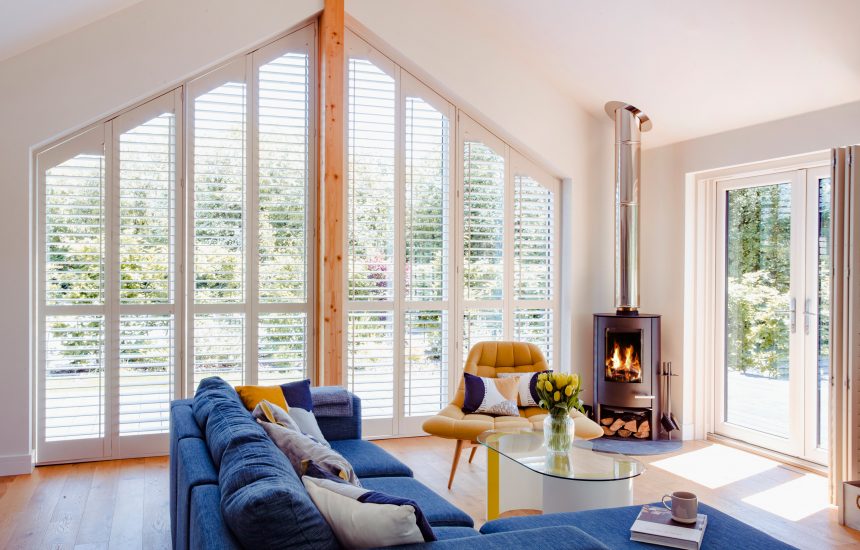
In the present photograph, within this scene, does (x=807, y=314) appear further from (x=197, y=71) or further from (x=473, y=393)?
(x=197, y=71)

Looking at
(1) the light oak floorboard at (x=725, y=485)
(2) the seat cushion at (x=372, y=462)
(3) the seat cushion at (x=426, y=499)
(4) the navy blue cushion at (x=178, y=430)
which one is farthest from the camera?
(1) the light oak floorboard at (x=725, y=485)

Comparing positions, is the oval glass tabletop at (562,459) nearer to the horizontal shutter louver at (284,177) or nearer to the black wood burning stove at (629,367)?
the black wood burning stove at (629,367)

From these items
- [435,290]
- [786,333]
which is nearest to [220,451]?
[435,290]

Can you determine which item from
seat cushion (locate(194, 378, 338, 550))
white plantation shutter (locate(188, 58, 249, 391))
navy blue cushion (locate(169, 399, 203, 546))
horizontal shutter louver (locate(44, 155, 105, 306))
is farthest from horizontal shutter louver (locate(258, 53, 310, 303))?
seat cushion (locate(194, 378, 338, 550))

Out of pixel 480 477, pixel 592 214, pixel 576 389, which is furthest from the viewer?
pixel 592 214

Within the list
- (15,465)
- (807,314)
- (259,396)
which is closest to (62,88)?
(15,465)

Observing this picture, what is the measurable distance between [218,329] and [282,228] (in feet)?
2.90

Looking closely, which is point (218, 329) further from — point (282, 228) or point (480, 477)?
point (480, 477)

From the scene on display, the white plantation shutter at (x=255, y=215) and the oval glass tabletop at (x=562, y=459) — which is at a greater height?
the white plantation shutter at (x=255, y=215)

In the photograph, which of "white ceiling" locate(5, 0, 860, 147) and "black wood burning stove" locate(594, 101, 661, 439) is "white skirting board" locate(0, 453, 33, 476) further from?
"black wood burning stove" locate(594, 101, 661, 439)

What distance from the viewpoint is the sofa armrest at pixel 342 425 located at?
13.1 feet

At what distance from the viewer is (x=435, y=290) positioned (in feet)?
18.9

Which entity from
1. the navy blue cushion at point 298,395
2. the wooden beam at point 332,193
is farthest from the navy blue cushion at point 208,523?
the wooden beam at point 332,193

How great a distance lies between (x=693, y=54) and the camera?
15.3 feet
